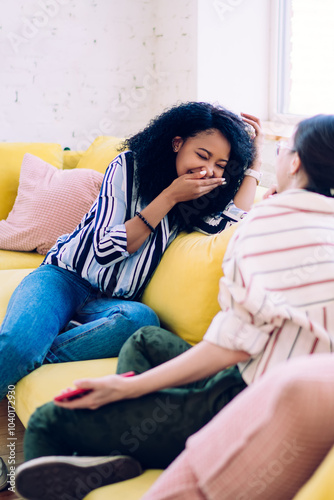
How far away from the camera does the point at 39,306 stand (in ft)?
5.21

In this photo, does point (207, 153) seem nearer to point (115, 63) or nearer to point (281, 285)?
point (281, 285)

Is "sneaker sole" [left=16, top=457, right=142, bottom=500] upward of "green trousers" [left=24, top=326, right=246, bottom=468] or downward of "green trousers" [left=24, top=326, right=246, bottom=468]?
downward

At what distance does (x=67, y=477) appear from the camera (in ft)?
3.21

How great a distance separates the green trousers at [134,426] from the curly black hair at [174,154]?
2.68ft

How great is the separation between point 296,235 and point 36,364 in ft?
2.71

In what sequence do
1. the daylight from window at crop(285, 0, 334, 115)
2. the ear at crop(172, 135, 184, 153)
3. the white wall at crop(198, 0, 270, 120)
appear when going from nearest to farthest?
the ear at crop(172, 135, 184, 153)
the daylight from window at crop(285, 0, 334, 115)
the white wall at crop(198, 0, 270, 120)

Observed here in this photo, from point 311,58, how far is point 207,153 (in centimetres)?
131

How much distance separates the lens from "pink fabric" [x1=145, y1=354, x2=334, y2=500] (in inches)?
27.1

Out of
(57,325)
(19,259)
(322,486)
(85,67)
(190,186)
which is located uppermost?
(85,67)

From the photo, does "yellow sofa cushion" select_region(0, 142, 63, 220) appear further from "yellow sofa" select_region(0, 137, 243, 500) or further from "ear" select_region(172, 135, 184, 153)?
"ear" select_region(172, 135, 184, 153)

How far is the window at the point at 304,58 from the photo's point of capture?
2.58 m

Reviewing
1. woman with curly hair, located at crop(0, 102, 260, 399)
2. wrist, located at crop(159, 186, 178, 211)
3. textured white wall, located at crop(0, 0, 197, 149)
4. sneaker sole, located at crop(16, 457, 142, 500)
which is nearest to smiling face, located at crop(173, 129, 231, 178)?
woman with curly hair, located at crop(0, 102, 260, 399)

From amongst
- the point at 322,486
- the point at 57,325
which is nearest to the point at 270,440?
the point at 322,486

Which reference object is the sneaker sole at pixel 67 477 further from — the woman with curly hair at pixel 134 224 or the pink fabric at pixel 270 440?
the woman with curly hair at pixel 134 224
